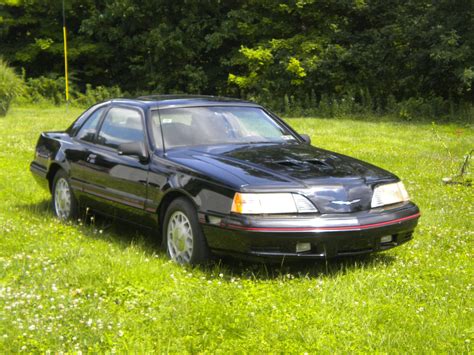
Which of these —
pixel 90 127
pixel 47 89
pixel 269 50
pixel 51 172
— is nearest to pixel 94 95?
pixel 47 89

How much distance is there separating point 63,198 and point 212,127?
6.97 feet

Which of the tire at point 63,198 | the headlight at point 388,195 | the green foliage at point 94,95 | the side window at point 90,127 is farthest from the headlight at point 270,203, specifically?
the green foliage at point 94,95

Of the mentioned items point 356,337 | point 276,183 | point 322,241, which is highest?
A: point 276,183

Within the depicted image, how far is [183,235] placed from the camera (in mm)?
5117

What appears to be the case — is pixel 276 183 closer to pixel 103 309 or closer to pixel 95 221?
pixel 103 309

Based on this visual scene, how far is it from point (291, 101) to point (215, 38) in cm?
696

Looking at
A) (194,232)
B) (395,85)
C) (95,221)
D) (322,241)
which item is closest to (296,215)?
(322,241)

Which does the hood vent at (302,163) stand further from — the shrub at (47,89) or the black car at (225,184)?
the shrub at (47,89)

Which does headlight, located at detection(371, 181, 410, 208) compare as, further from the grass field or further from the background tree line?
the background tree line

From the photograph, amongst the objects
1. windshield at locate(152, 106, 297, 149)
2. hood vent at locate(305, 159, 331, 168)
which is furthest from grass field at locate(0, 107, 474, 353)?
windshield at locate(152, 106, 297, 149)

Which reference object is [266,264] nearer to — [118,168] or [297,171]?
[297,171]

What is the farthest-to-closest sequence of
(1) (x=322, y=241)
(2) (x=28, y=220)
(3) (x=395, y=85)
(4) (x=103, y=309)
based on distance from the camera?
(3) (x=395, y=85) < (2) (x=28, y=220) < (1) (x=322, y=241) < (4) (x=103, y=309)

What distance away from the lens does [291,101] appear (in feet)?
86.1

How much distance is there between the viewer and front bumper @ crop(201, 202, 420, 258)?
179 inches
